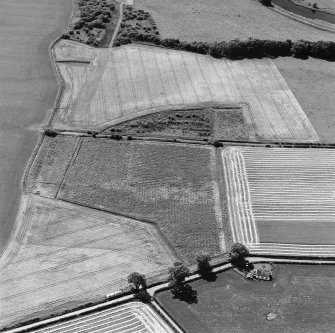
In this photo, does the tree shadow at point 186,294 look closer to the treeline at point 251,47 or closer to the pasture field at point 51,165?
the pasture field at point 51,165

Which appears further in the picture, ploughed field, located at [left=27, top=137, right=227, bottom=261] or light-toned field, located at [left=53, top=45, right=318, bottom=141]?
light-toned field, located at [left=53, top=45, right=318, bottom=141]

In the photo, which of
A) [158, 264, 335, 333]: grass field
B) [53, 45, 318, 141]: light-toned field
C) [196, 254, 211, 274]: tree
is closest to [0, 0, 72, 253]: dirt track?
[53, 45, 318, 141]: light-toned field

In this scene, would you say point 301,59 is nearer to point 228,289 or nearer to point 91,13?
point 91,13

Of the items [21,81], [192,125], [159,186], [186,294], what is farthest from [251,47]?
[186,294]

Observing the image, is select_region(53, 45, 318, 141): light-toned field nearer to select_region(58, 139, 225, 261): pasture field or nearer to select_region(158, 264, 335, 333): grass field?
select_region(58, 139, 225, 261): pasture field

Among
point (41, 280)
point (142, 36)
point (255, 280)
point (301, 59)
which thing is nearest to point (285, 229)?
point (255, 280)

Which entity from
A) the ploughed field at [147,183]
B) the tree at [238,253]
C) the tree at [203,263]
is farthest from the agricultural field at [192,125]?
the tree at [203,263]
